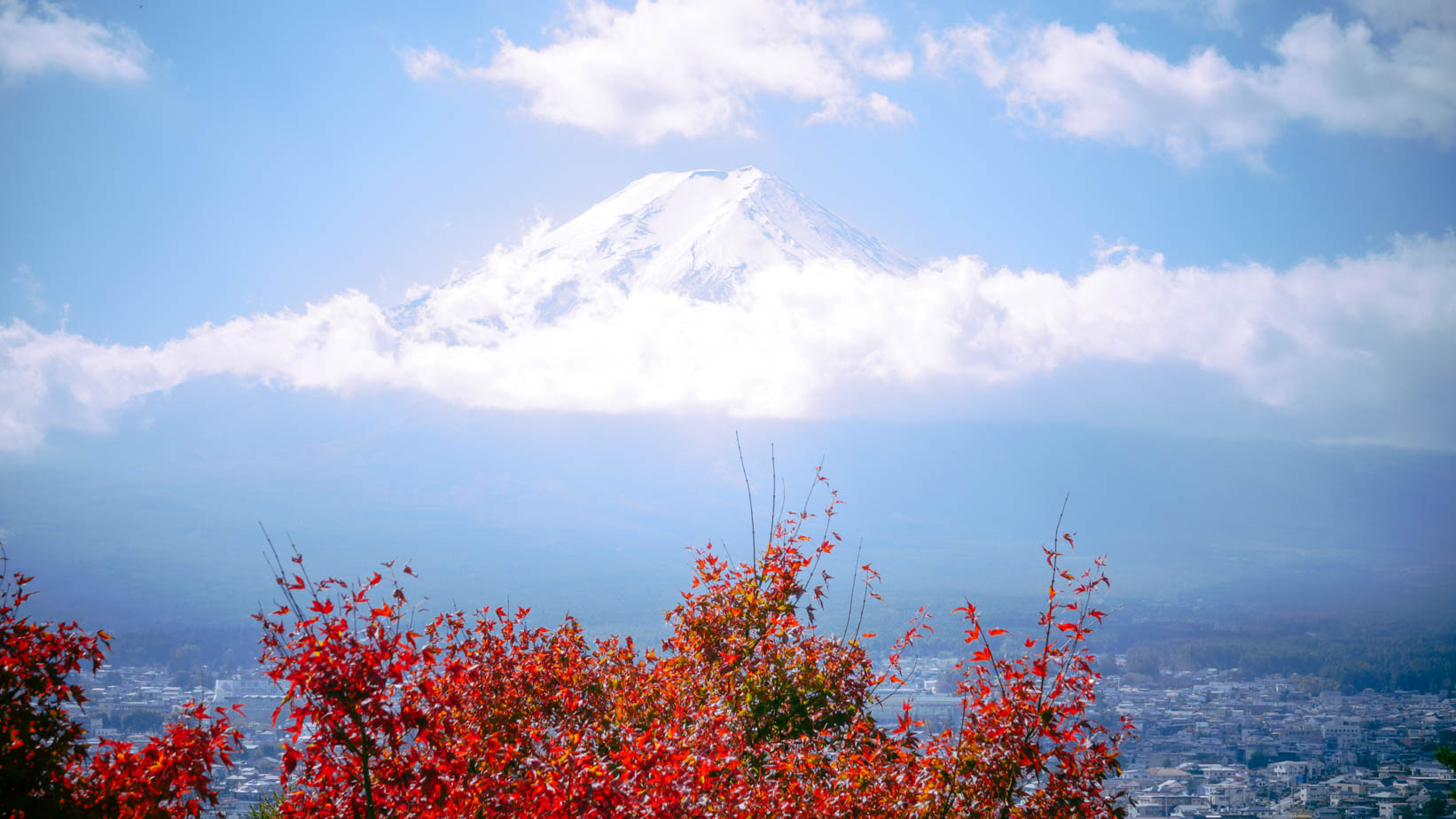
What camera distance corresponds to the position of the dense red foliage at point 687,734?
430 cm

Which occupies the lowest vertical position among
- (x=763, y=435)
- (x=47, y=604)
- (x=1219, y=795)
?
(x=47, y=604)

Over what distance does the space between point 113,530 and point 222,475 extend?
110ft

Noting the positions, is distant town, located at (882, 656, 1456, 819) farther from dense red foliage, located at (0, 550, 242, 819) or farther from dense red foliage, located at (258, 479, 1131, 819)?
dense red foliage, located at (0, 550, 242, 819)

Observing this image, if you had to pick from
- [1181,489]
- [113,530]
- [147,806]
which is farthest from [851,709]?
[1181,489]

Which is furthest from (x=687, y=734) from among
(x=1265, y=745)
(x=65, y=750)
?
(x=1265, y=745)

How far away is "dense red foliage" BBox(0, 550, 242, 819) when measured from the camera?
423 cm

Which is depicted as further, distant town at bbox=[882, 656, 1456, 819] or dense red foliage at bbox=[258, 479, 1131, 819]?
distant town at bbox=[882, 656, 1456, 819]

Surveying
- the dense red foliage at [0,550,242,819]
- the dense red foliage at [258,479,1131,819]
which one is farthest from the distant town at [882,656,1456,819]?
the dense red foliage at [0,550,242,819]

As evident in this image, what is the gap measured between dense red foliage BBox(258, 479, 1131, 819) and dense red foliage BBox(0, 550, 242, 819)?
1.79ft

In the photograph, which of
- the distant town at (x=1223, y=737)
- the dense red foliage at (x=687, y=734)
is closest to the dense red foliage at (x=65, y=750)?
the dense red foliage at (x=687, y=734)

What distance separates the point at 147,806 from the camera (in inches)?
186

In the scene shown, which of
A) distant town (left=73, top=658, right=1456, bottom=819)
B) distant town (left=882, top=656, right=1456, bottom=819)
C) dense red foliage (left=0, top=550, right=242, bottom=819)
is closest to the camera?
dense red foliage (left=0, top=550, right=242, bottom=819)

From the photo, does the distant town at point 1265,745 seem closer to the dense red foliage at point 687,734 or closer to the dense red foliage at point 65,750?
the dense red foliage at point 687,734

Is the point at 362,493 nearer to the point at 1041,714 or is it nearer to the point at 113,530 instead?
the point at 113,530
